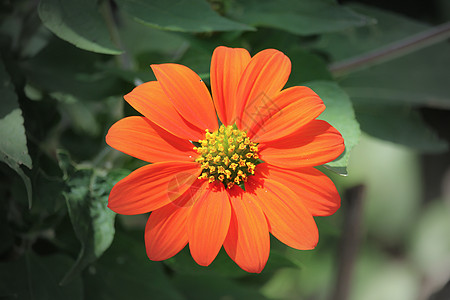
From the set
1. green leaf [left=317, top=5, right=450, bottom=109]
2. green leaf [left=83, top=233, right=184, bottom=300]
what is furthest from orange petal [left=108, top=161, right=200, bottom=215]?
green leaf [left=317, top=5, right=450, bottom=109]

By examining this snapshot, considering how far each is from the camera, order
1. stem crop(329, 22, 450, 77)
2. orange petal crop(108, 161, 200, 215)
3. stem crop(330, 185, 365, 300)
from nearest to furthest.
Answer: orange petal crop(108, 161, 200, 215) < stem crop(329, 22, 450, 77) < stem crop(330, 185, 365, 300)

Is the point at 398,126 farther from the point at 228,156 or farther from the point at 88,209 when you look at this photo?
the point at 88,209

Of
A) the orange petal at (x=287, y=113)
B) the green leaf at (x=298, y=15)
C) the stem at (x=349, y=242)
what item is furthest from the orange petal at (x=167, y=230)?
the stem at (x=349, y=242)

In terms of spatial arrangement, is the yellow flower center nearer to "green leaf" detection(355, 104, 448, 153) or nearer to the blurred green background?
the blurred green background

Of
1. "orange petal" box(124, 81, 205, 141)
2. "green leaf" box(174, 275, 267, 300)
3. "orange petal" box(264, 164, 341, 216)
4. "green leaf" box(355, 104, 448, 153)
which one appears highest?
"orange petal" box(124, 81, 205, 141)

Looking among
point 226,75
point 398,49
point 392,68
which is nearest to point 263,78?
point 226,75

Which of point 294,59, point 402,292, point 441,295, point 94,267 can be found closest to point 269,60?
point 294,59
